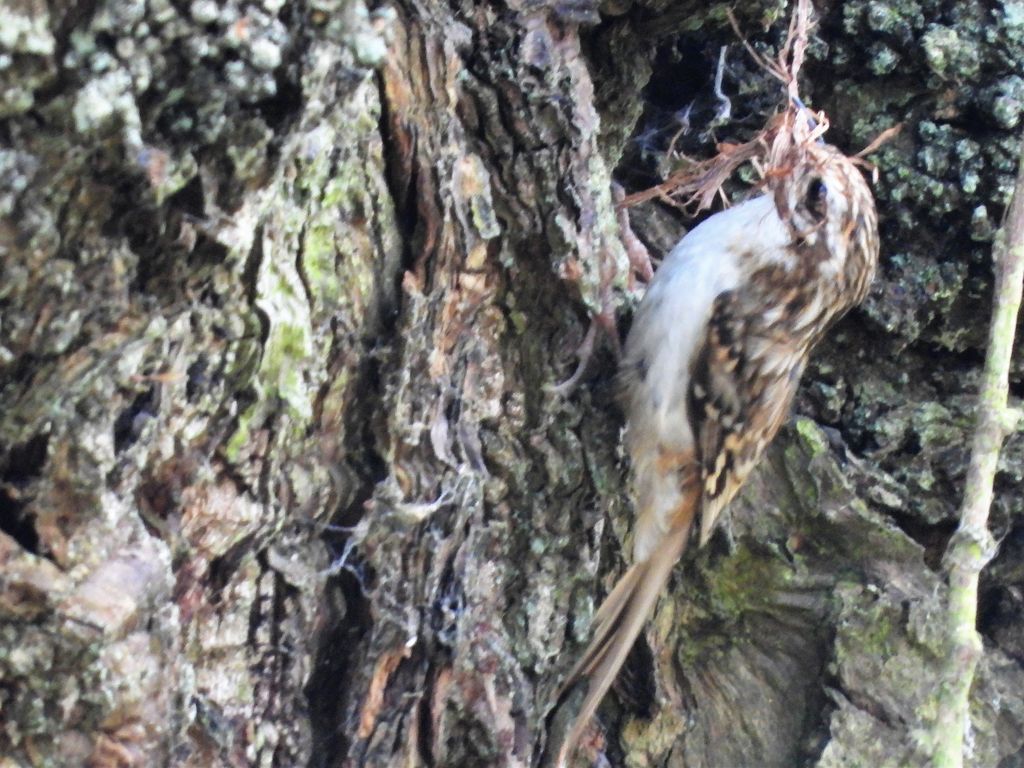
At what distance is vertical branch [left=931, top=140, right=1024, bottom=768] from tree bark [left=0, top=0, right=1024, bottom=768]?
1.7 inches

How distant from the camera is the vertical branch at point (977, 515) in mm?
1129

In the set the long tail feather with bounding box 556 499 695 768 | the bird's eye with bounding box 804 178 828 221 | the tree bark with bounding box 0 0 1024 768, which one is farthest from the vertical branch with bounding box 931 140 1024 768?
the long tail feather with bounding box 556 499 695 768

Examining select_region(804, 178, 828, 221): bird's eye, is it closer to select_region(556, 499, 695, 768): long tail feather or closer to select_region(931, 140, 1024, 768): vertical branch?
select_region(931, 140, 1024, 768): vertical branch

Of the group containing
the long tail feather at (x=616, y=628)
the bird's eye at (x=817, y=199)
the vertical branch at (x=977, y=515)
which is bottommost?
the long tail feather at (x=616, y=628)

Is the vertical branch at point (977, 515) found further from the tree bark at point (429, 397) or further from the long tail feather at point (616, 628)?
the long tail feather at point (616, 628)

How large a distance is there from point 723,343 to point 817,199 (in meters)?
0.25

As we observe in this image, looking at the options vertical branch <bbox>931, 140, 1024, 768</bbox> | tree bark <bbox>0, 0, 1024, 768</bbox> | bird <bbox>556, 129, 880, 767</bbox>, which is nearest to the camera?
tree bark <bbox>0, 0, 1024, 768</bbox>

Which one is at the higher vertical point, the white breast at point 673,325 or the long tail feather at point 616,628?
the white breast at point 673,325

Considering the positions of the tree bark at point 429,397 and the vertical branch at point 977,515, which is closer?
the tree bark at point 429,397

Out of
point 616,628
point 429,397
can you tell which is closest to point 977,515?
point 616,628

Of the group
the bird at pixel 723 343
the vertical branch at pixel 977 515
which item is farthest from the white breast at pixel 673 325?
the vertical branch at pixel 977 515

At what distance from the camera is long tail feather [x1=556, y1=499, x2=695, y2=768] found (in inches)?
55.6

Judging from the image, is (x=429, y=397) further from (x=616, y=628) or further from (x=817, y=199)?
(x=817, y=199)

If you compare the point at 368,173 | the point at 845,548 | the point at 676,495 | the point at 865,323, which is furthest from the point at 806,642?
the point at 368,173
